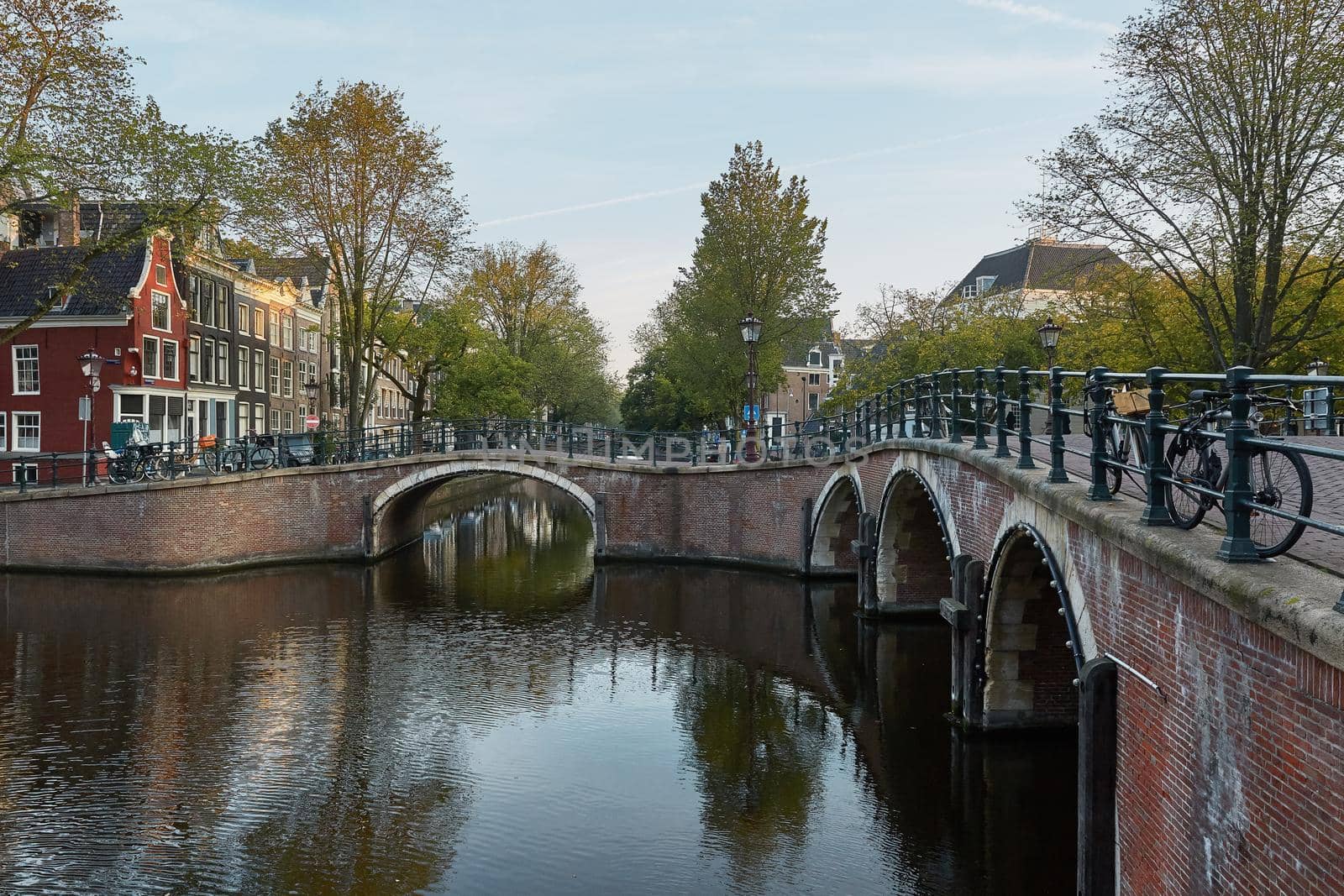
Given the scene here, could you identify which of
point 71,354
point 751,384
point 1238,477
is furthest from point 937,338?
point 1238,477

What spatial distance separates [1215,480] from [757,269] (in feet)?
89.6

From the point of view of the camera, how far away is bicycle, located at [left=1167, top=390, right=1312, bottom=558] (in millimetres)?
5434

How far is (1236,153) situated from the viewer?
19.6m

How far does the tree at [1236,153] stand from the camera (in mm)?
18750

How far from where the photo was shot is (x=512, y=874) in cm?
891

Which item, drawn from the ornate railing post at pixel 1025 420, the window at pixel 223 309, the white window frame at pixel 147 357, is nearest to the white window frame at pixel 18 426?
the white window frame at pixel 147 357

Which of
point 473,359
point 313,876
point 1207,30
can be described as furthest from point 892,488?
point 473,359

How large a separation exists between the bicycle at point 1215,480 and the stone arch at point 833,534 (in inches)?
619

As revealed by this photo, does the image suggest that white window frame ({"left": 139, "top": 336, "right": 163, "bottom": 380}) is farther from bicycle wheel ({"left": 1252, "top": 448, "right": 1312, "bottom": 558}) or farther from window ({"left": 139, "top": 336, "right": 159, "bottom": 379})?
bicycle wheel ({"left": 1252, "top": 448, "right": 1312, "bottom": 558})

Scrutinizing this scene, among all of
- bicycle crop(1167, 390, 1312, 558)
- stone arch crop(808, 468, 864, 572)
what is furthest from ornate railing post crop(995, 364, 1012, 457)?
stone arch crop(808, 468, 864, 572)

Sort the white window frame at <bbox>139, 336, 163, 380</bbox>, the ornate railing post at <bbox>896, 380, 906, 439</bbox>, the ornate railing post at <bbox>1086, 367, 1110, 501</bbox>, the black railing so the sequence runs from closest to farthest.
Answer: the black railing
the ornate railing post at <bbox>1086, 367, 1110, 501</bbox>
the ornate railing post at <bbox>896, 380, 906, 439</bbox>
the white window frame at <bbox>139, 336, 163, 380</bbox>

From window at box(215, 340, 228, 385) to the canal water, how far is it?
58.0 ft

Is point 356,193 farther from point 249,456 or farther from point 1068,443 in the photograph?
point 1068,443

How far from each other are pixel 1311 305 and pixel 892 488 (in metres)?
8.70
